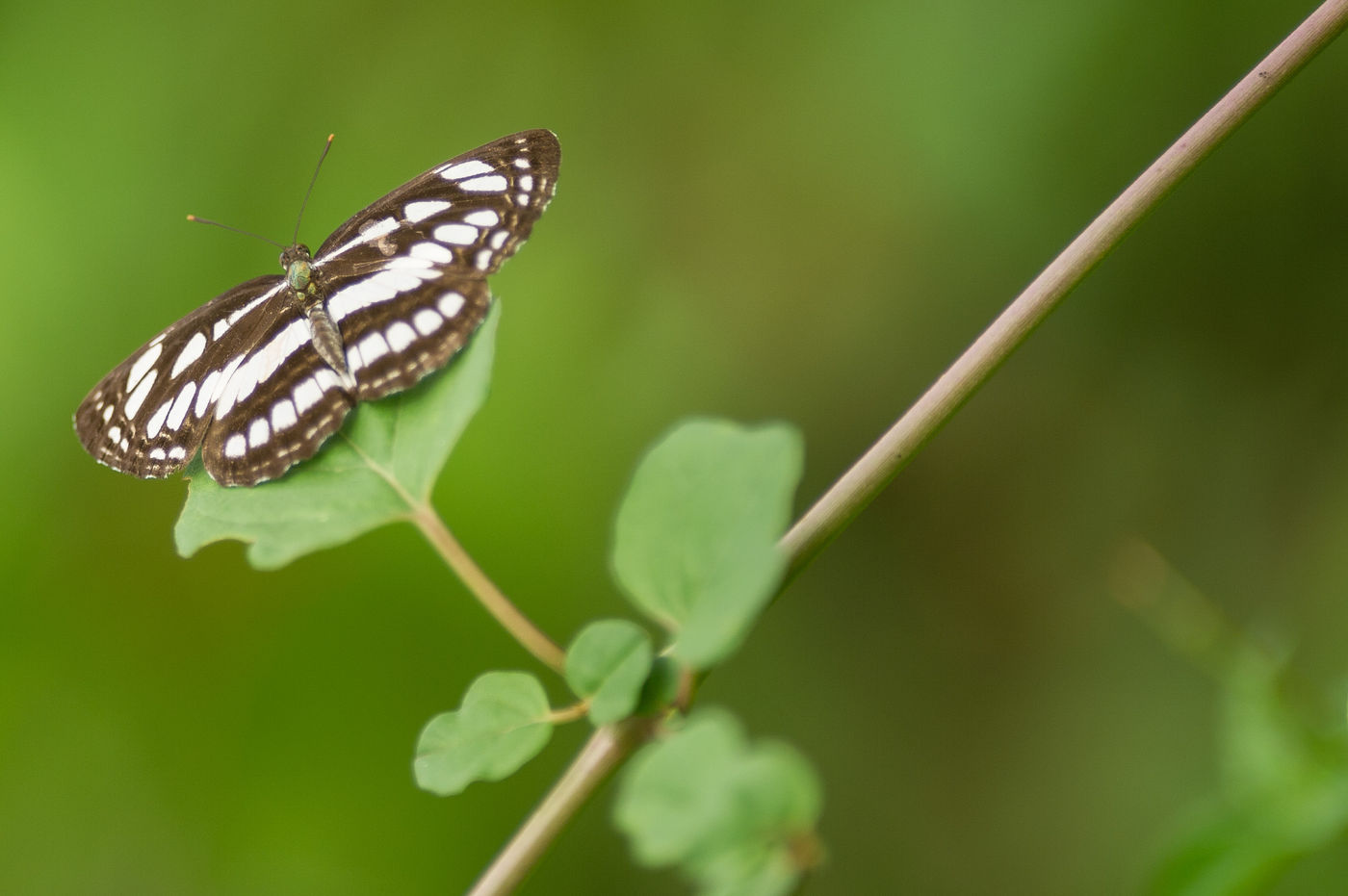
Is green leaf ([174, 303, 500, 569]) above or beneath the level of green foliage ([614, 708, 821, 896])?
above

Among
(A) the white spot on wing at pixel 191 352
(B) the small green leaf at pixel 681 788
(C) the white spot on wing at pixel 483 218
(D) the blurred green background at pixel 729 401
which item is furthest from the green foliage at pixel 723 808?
(D) the blurred green background at pixel 729 401

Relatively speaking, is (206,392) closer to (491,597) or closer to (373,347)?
(373,347)

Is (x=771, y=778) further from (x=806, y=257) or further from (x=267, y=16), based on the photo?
(x=267, y=16)

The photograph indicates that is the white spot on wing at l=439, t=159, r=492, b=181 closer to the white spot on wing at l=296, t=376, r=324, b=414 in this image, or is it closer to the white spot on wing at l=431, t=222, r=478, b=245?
the white spot on wing at l=431, t=222, r=478, b=245

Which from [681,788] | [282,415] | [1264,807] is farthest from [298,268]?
[1264,807]

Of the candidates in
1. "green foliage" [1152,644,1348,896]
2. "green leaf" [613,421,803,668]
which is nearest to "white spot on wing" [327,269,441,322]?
"green leaf" [613,421,803,668]

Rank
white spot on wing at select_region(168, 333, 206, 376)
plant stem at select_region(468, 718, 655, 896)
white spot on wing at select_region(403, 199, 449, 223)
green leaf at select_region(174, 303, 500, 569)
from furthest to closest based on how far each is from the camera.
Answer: white spot on wing at select_region(168, 333, 206, 376), white spot on wing at select_region(403, 199, 449, 223), green leaf at select_region(174, 303, 500, 569), plant stem at select_region(468, 718, 655, 896)

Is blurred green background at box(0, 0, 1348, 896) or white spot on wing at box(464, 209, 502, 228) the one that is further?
blurred green background at box(0, 0, 1348, 896)

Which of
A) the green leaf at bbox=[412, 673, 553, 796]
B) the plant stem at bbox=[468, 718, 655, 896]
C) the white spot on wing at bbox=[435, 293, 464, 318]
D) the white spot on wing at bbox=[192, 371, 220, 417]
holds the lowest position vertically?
the plant stem at bbox=[468, 718, 655, 896]
